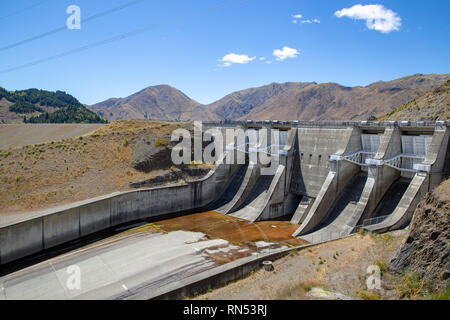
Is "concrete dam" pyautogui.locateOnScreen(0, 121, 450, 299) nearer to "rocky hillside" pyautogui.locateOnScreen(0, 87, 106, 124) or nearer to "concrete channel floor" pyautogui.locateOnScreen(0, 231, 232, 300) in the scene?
"concrete channel floor" pyautogui.locateOnScreen(0, 231, 232, 300)

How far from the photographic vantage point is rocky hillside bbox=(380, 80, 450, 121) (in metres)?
34.6

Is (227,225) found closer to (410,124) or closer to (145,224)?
(145,224)

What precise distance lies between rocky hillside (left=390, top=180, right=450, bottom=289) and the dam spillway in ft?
28.5

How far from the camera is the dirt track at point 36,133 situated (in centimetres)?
4391

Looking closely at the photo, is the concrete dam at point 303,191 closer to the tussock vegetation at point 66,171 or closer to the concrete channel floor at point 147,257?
the concrete channel floor at point 147,257

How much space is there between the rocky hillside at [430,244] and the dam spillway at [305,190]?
8683 mm

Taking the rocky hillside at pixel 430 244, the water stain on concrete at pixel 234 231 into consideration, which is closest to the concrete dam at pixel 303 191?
the water stain on concrete at pixel 234 231

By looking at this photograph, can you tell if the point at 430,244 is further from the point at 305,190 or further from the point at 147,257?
the point at 305,190

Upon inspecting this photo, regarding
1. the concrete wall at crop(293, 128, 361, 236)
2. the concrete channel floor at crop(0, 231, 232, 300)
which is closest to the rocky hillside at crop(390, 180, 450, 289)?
the concrete channel floor at crop(0, 231, 232, 300)

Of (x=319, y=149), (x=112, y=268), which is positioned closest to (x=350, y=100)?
(x=319, y=149)

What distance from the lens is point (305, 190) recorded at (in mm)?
28453

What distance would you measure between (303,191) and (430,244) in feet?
60.4
